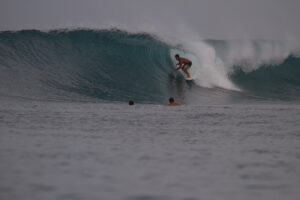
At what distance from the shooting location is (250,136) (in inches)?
193

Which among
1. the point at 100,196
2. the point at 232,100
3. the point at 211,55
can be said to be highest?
the point at 211,55

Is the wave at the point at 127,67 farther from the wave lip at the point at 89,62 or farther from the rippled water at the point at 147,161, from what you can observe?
the rippled water at the point at 147,161

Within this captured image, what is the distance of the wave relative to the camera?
12.7 meters

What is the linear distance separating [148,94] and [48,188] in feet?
34.5

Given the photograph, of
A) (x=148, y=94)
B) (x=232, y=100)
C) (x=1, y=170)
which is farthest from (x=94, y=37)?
(x=1, y=170)

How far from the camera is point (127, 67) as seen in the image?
1562 centimetres

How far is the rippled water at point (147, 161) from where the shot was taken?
7.72ft

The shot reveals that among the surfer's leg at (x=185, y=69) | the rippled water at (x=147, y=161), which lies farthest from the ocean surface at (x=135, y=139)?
the surfer's leg at (x=185, y=69)

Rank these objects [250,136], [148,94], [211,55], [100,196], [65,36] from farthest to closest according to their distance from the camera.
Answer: [65,36], [211,55], [148,94], [250,136], [100,196]

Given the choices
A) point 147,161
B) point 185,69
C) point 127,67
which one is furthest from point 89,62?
point 147,161

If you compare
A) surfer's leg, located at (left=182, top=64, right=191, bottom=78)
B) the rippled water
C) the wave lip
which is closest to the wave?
the wave lip

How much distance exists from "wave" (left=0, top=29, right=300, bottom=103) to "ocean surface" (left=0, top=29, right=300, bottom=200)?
0.08 metres

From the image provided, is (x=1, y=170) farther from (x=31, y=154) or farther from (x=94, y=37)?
(x=94, y=37)

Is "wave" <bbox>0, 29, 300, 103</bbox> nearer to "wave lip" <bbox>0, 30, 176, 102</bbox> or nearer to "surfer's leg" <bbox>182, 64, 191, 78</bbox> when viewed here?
"wave lip" <bbox>0, 30, 176, 102</bbox>
